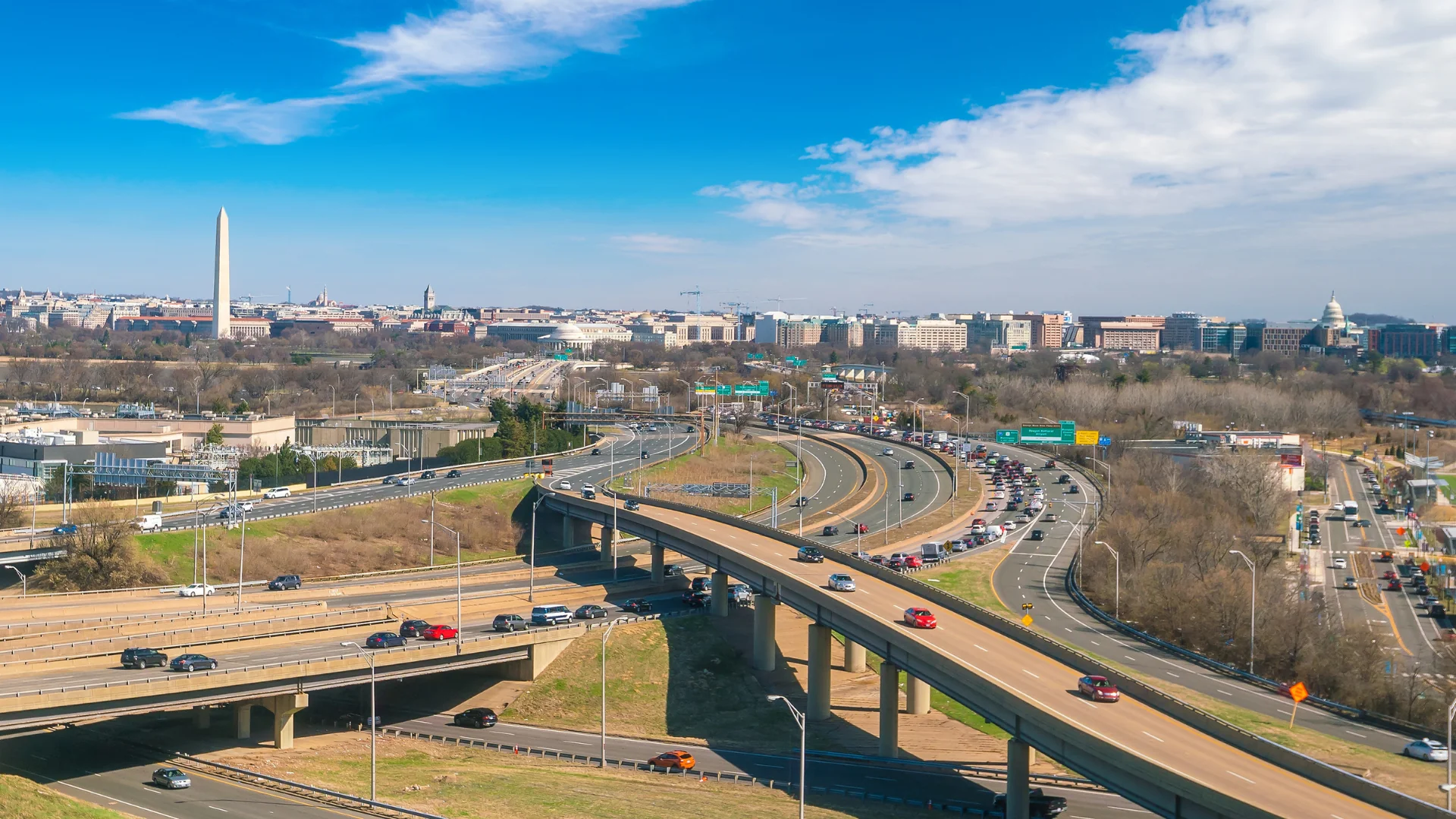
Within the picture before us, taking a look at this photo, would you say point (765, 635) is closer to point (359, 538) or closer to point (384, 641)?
point (384, 641)

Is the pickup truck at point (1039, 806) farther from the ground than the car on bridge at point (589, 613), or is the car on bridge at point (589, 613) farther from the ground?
the car on bridge at point (589, 613)

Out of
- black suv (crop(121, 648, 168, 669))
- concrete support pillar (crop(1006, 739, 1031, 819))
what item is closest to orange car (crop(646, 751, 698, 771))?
concrete support pillar (crop(1006, 739, 1031, 819))

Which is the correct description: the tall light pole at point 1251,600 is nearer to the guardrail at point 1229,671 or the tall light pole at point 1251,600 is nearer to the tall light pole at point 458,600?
the guardrail at point 1229,671

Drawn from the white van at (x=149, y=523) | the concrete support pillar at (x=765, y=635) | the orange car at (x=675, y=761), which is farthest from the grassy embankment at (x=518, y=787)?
the white van at (x=149, y=523)

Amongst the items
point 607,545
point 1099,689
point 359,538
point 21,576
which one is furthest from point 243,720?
point 607,545

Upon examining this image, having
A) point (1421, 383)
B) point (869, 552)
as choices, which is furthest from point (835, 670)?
point (1421, 383)
